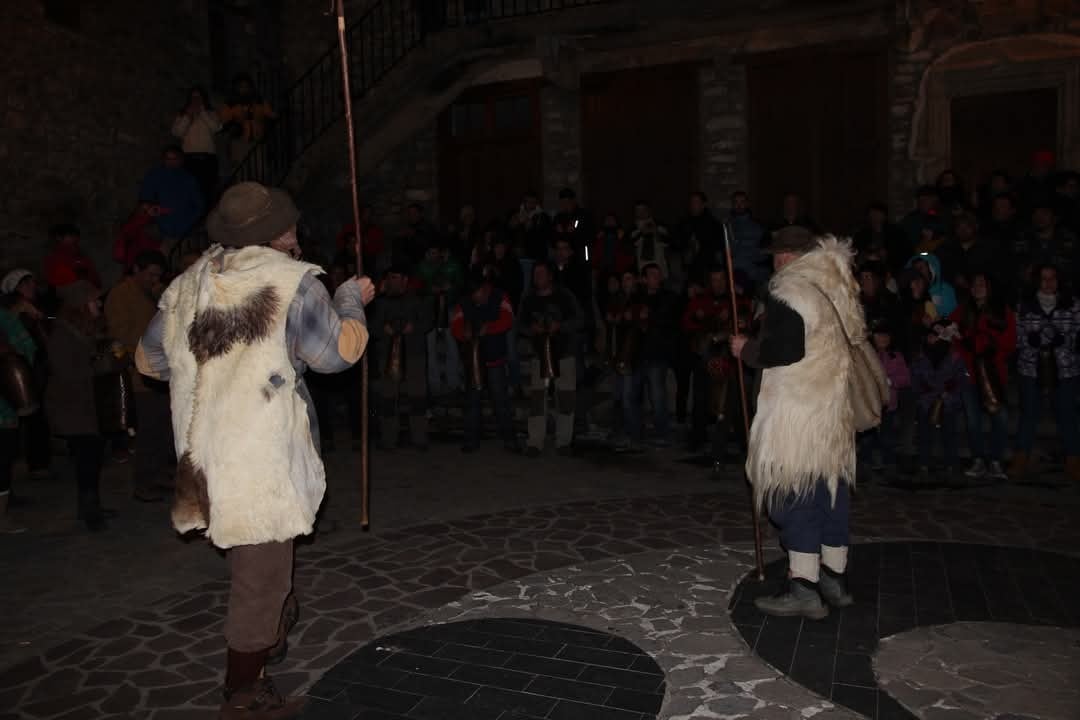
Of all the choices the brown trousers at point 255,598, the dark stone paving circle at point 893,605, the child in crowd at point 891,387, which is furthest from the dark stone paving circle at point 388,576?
the child in crowd at point 891,387

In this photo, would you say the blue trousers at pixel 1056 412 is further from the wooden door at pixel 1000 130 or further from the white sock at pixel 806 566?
the wooden door at pixel 1000 130

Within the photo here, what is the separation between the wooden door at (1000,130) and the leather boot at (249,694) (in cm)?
1252

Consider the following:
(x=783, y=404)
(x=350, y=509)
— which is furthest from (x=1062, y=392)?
(x=350, y=509)

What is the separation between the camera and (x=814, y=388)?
4875 mm

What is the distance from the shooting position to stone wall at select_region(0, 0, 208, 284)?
12.1 meters

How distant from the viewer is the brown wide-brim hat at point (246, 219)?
12.3 feet

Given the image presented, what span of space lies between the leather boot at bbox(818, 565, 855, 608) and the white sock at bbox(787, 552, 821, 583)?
0.61ft

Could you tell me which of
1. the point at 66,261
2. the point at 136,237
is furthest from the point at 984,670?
the point at 136,237

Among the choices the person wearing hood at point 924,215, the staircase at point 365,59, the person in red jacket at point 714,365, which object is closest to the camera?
the person in red jacket at point 714,365

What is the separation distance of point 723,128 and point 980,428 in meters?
8.20

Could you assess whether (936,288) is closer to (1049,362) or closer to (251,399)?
(1049,362)

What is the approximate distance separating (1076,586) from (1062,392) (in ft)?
10.8

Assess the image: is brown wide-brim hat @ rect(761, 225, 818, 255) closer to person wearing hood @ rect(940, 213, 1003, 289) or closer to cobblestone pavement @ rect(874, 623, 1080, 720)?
cobblestone pavement @ rect(874, 623, 1080, 720)

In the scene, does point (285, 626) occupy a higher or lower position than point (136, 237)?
lower
